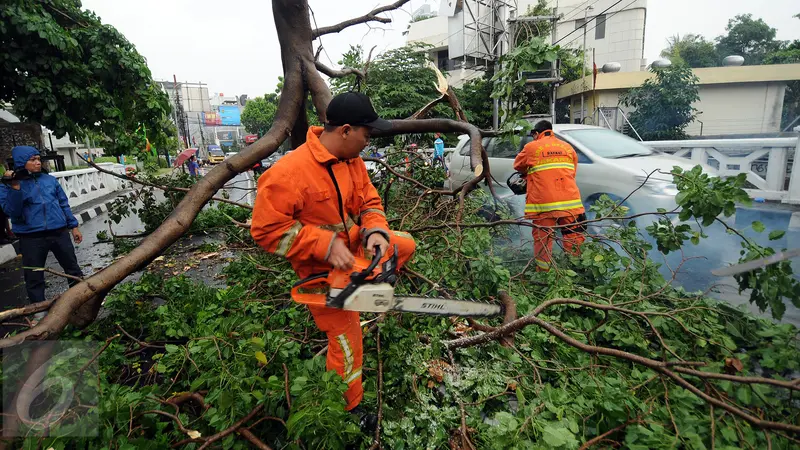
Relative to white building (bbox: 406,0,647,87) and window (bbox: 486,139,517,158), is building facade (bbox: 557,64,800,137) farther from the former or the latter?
window (bbox: 486,139,517,158)

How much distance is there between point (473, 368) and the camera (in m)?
2.43

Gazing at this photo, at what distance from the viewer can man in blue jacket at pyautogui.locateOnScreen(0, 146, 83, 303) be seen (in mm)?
3826

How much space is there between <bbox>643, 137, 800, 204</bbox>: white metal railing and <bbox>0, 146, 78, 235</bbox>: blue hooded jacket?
24.9 feet

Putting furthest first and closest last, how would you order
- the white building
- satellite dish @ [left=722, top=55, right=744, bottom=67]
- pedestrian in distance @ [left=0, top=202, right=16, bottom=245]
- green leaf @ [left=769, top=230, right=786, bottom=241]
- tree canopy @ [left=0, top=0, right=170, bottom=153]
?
satellite dish @ [left=722, top=55, right=744, bottom=67]
the white building
pedestrian in distance @ [left=0, top=202, right=16, bottom=245]
tree canopy @ [left=0, top=0, right=170, bottom=153]
green leaf @ [left=769, top=230, right=786, bottom=241]

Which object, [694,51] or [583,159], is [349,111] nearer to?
[583,159]

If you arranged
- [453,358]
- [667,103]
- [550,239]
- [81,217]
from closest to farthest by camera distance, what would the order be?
[453,358], [550,239], [81,217], [667,103]

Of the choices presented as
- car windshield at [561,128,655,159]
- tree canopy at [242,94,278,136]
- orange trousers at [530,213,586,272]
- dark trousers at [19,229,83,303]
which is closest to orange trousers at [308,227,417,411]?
orange trousers at [530,213,586,272]

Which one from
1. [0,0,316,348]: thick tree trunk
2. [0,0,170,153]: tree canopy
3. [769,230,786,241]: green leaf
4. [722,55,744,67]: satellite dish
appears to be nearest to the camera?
[0,0,316,348]: thick tree trunk

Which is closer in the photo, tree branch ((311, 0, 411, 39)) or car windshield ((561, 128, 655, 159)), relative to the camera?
tree branch ((311, 0, 411, 39))

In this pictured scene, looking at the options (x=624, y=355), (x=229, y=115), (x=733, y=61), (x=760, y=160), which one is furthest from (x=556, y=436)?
(x=229, y=115)

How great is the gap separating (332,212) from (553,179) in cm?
276

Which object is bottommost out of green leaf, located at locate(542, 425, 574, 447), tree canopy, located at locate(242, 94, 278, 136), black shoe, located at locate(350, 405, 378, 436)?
black shoe, located at locate(350, 405, 378, 436)

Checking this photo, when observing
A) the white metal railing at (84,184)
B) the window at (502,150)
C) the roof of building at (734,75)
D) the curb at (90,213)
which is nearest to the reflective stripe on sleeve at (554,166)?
the window at (502,150)

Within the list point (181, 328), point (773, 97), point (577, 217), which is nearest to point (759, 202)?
point (577, 217)
